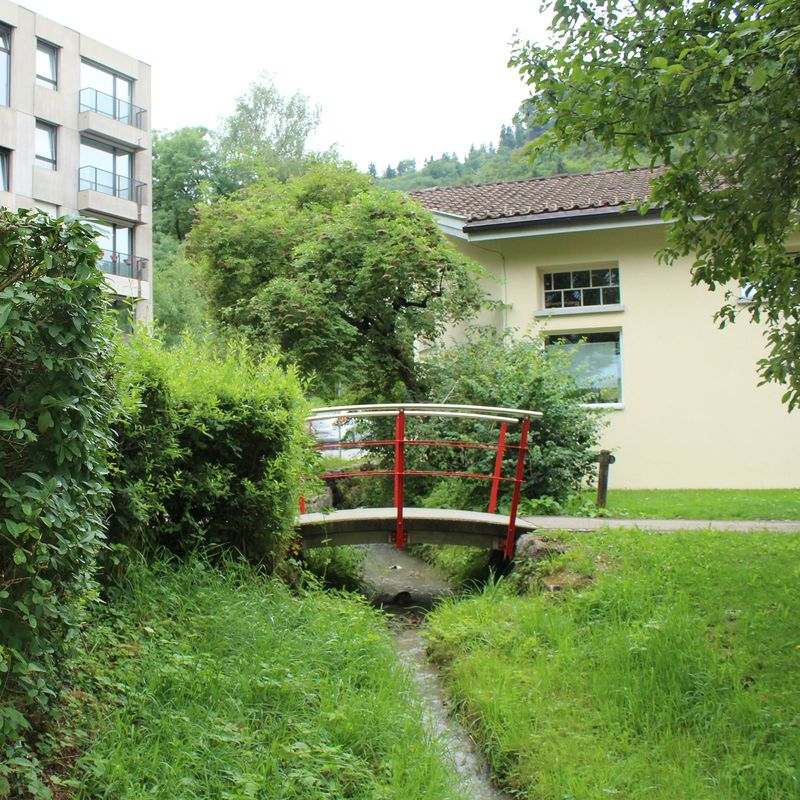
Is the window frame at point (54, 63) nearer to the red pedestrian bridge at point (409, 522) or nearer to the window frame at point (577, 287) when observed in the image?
the window frame at point (577, 287)

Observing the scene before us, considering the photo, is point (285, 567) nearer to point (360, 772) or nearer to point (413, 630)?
point (413, 630)

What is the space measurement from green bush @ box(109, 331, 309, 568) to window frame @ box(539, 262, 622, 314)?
903cm

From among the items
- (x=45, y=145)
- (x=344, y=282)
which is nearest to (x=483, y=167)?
(x=45, y=145)

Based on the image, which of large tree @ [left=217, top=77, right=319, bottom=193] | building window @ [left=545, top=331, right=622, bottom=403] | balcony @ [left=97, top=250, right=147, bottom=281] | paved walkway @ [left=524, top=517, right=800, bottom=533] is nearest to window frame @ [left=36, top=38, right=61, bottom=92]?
balcony @ [left=97, top=250, right=147, bottom=281]

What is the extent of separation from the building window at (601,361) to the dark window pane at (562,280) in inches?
36.7

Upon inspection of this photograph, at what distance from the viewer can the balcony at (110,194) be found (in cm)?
2852

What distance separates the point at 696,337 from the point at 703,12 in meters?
10.1

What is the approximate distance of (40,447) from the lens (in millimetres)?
3426

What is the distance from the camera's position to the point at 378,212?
44.6 feet

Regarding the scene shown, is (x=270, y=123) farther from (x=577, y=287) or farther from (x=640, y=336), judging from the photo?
(x=640, y=336)

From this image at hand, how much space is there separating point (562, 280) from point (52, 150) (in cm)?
1984

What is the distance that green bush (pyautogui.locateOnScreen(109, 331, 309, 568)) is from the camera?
5.64 metres

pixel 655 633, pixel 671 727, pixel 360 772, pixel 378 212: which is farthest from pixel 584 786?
pixel 378 212

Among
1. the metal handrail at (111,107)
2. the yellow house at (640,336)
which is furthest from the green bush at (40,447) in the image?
the metal handrail at (111,107)
